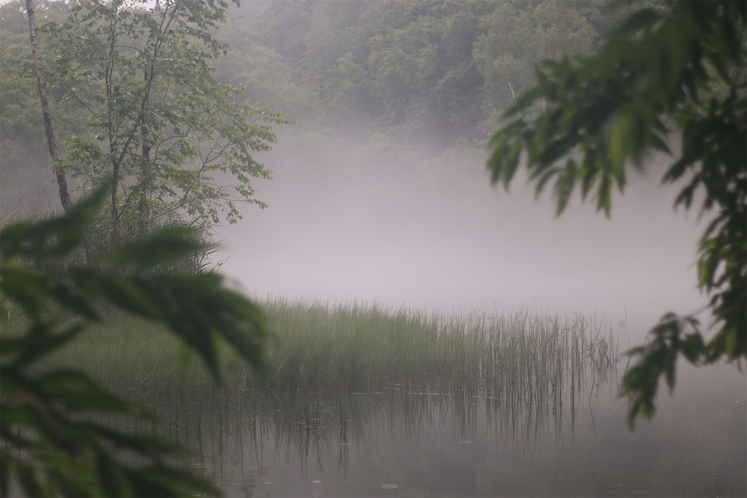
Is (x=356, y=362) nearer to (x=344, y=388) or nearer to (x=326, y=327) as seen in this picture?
(x=344, y=388)

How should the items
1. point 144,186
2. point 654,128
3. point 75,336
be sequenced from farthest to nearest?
point 144,186, point 654,128, point 75,336

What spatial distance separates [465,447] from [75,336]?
5606mm

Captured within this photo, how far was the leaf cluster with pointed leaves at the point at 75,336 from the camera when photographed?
2.45ft

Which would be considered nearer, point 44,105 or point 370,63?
point 44,105

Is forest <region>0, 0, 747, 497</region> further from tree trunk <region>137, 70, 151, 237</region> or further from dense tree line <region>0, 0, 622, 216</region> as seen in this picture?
dense tree line <region>0, 0, 622, 216</region>

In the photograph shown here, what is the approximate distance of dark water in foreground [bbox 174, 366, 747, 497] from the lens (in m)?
5.07

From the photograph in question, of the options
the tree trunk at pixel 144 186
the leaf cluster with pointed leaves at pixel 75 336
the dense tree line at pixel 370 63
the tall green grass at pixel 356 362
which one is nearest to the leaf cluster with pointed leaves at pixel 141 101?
the tree trunk at pixel 144 186

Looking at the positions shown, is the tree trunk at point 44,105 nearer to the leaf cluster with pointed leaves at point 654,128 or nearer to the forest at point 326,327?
the forest at point 326,327

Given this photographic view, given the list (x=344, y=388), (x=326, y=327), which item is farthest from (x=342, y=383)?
(x=326, y=327)

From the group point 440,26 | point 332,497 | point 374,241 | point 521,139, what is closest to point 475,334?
point 332,497

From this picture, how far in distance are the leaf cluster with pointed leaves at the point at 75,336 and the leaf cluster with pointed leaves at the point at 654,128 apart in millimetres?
585

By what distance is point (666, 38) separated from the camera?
85 cm

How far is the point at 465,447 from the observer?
594 cm

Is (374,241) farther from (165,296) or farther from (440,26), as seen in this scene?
(165,296)
